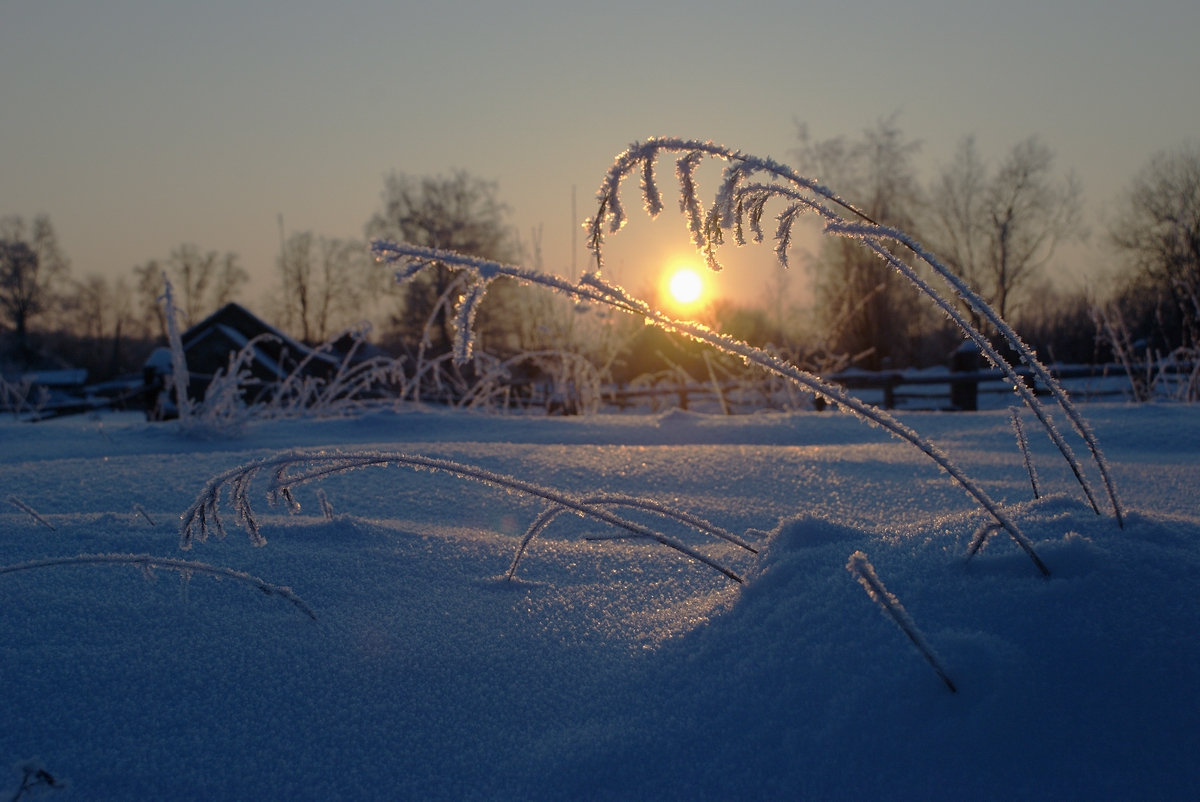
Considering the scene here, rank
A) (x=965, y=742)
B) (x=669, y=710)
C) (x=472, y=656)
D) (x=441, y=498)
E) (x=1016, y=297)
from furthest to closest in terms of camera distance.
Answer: (x=1016, y=297) → (x=441, y=498) → (x=472, y=656) → (x=669, y=710) → (x=965, y=742)

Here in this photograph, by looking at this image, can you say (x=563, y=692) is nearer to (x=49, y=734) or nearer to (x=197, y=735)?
(x=197, y=735)

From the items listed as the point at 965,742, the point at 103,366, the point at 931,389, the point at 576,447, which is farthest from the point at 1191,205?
the point at 103,366

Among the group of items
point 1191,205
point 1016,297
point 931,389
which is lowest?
point 931,389

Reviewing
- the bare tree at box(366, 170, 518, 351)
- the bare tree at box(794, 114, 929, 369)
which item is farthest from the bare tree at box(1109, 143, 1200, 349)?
the bare tree at box(366, 170, 518, 351)

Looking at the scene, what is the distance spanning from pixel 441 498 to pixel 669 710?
1291 mm

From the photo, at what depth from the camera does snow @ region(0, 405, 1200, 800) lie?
66 cm

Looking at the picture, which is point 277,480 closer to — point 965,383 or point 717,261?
point 717,261

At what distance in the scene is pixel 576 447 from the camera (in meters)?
3.00

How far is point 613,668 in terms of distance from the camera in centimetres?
85

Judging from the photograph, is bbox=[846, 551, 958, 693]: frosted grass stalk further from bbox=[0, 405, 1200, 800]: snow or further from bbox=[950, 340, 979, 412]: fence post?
bbox=[950, 340, 979, 412]: fence post

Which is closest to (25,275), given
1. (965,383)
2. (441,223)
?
(441,223)

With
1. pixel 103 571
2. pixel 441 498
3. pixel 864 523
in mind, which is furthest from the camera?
pixel 441 498

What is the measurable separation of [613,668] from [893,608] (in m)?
0.34

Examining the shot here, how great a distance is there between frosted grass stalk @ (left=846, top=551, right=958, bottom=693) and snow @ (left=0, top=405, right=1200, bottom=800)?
24 millimetres
